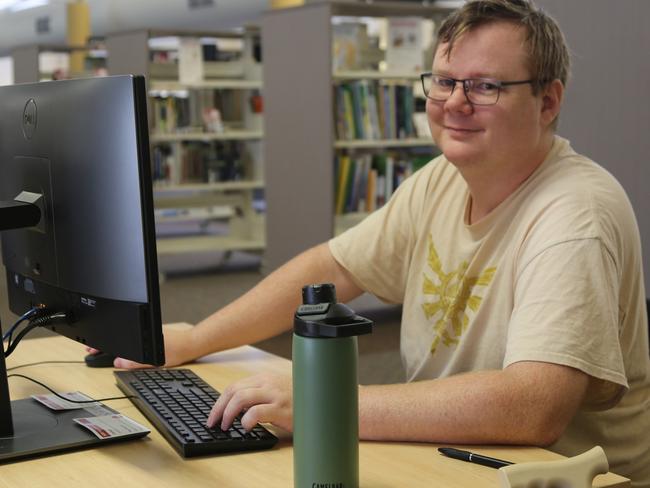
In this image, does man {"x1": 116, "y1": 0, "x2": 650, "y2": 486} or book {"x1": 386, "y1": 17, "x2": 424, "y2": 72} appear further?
book {"x1": 386, "y1": 17, "x2": 424, "y2": 72}

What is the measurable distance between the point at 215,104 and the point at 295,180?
2.08m

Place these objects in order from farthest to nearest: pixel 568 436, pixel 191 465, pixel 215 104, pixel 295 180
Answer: pixel 215 104 < pixel 295 180 < pixel 568 436 < pixel 191 465

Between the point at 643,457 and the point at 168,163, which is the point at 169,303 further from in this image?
the point at 643,457

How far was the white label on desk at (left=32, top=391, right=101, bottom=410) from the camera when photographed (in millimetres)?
1471

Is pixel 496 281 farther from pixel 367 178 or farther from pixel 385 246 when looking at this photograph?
pixel 367 178

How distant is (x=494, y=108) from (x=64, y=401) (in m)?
0.87

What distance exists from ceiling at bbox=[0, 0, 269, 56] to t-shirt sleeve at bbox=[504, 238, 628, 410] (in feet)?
26.0

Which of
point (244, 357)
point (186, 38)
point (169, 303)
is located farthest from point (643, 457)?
point (186, 38)

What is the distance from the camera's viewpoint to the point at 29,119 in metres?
1.38

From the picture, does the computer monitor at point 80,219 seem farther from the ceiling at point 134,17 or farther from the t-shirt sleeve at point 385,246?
the ceiling at point 134,17

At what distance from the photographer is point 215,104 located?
7.52 meters

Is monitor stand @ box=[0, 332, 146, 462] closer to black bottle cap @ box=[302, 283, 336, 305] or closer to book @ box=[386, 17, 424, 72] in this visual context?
black bottle cap @ box=[302, 283, 336, 305]

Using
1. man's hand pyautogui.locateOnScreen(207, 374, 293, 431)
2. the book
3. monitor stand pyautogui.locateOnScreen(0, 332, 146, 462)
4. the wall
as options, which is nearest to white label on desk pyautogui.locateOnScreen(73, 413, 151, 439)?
monitor stand pyautogui.locateOnScreen(0, 332, 146, 462)

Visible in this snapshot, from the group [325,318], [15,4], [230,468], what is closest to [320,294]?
[325,318]
